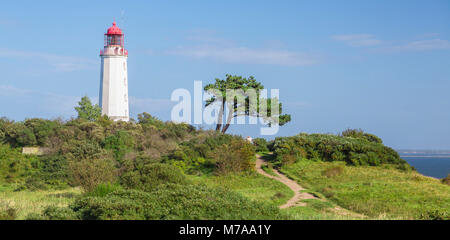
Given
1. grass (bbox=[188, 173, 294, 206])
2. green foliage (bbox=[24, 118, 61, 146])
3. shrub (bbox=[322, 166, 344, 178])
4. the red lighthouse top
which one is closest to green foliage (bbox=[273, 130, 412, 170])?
shrub (bbox=[322, 166, 344, 178])

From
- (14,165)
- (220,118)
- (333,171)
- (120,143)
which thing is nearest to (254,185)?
(333,171)

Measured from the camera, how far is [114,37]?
35.8 meters

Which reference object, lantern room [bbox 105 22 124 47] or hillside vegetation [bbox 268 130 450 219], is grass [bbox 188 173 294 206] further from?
lantern room [bbox 105 22 124 47]

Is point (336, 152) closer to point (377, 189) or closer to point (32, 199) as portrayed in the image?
point (377, 189)

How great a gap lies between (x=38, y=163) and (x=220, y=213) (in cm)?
1785

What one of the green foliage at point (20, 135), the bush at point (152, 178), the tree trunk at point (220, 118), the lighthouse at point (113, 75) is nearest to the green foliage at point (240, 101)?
the tree trunk at point (220, 118)

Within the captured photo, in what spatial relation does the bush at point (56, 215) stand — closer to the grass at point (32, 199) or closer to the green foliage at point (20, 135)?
the grass at point (32, 199)

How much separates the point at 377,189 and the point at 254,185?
17.1 feet

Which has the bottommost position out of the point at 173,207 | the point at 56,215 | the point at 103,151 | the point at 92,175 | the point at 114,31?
the point at 56,215

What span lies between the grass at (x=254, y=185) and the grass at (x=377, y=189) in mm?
1461

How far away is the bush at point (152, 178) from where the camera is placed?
16.9 meters

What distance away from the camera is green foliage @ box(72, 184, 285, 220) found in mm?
11203
